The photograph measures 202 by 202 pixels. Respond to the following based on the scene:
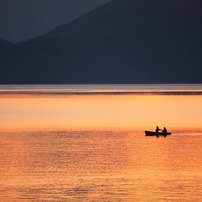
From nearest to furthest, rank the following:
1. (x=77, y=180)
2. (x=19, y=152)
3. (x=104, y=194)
A: (x=104, y=194) → (x=77, y=180) → (x=19, y=152)

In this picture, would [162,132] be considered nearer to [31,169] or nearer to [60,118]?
[31,169]

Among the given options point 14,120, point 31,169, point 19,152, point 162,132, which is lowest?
point 31,169

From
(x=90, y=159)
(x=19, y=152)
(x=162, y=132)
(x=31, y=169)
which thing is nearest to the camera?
(x=31, y=169)

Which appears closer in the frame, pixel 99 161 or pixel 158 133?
pixel 99 161

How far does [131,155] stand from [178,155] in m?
2.96

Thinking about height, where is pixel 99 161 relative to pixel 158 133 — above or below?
below

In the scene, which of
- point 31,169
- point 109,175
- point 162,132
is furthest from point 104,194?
point 162,132

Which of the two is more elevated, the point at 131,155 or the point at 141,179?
the point at 131,155

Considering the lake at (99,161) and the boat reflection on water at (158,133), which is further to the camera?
the boat reflection on water at (158,133)

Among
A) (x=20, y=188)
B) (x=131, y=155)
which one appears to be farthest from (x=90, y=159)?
(x=20, y=188)

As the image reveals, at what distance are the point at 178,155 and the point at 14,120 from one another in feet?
140

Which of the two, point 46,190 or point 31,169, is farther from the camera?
point 31,169

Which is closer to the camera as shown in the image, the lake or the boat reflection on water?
the lake

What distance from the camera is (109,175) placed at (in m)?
49.8
